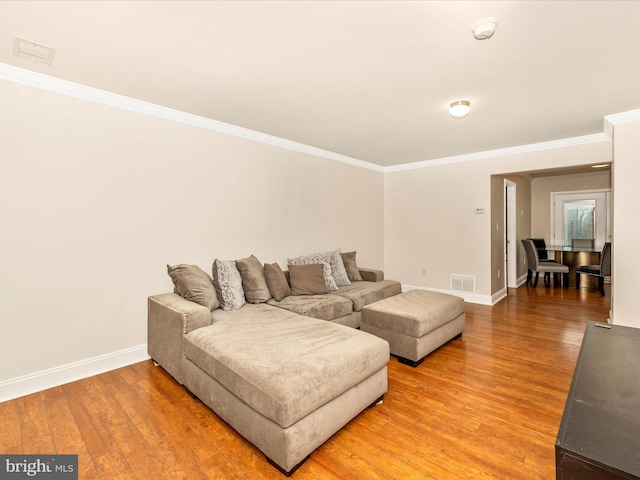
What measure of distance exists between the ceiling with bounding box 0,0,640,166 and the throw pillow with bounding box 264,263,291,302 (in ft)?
5.47

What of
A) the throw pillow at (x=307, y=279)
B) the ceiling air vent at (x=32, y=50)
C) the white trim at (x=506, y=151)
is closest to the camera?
the ceiling air vent at (x=32, y=50)

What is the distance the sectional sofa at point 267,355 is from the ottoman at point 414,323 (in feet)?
1.61

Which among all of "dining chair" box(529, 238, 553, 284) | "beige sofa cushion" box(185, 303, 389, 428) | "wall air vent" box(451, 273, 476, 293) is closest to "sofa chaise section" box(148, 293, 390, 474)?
"beige sofa cushion" box(185, 303, 389, 428)

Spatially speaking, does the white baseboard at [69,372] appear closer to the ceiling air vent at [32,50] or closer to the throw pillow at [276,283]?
the throw pillow at [276,283]

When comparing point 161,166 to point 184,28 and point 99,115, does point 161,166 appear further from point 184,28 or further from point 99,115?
point 184,28

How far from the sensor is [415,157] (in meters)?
5.38

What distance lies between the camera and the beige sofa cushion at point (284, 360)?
64.2 inches

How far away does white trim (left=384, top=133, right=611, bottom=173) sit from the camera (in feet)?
13.6

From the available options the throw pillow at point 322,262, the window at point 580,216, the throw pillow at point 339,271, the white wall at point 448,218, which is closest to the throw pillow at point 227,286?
the throw pillow at point 322,262

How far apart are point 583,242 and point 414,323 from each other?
21.2 feet

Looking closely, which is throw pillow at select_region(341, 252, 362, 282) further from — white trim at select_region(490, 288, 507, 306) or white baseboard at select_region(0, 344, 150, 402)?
white baseboard at select_region(0, 344, 150, 402)

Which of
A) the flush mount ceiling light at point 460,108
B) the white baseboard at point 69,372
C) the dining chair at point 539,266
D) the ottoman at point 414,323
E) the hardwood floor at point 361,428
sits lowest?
the hardwood floor at point 361,428

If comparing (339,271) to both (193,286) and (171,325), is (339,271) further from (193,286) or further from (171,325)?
(171,325)

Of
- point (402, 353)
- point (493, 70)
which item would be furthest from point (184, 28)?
point (402, 353)
